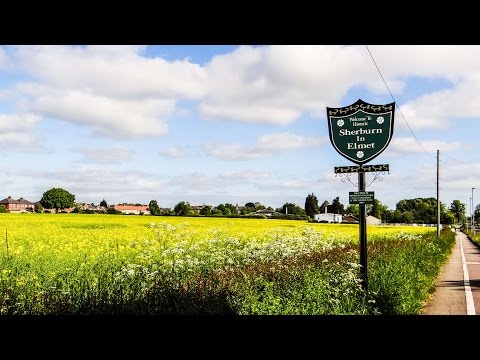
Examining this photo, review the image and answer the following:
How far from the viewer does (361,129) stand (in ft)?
27.3

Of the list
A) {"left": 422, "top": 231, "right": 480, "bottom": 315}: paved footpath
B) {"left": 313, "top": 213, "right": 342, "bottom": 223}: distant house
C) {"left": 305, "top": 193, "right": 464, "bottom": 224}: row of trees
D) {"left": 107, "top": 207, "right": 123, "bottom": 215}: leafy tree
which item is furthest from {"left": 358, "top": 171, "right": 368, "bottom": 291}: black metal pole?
{"left": 305, "top": 193, "right": 464, "bottom": 224}: row of trees

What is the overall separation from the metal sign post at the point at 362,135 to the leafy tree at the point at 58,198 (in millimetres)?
34309

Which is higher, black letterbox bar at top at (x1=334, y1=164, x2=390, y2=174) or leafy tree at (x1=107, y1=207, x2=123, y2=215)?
black letterbox bar at top at (x1=334, y1=164, x2=390, y2=174)

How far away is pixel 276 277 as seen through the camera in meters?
8.13

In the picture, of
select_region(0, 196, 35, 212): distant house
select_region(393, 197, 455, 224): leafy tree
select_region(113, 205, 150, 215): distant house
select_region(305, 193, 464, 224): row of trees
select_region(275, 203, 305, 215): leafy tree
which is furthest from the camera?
select_region(393, 197, 455, 224): leafy tree

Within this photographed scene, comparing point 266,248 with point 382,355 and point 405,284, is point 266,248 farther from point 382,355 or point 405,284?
point 382,355

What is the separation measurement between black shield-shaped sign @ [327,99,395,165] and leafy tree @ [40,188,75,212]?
3430 cm

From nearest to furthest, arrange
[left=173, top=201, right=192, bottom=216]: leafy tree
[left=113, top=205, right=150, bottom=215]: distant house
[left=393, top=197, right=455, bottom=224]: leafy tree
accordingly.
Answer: [left=173, top=201, right=192, bottom=216]: leafy tree < [left=113, top=205, right=150, bottom=215]: distant house < [left=393, top=197, right=455, bottom=224]: leafy tree

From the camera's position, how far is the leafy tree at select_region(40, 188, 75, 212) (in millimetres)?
39844

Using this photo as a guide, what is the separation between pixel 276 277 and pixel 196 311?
1.91 meters

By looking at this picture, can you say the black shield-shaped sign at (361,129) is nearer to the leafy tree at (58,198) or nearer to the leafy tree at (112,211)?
the leafy tree at (58,198)

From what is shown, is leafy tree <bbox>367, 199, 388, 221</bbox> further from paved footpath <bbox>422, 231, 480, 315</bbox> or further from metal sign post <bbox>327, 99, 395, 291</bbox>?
metal sign post <bbox>327, 99, 395, 291</bbox>
